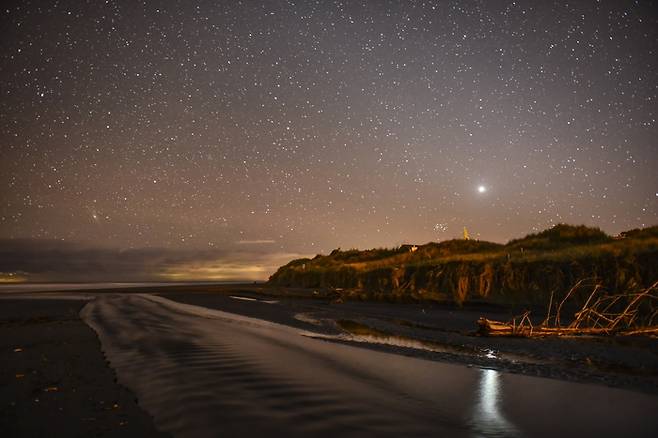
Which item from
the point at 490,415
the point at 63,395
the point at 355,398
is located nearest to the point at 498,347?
the point at 490,415

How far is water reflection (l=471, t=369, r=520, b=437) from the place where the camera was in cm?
511

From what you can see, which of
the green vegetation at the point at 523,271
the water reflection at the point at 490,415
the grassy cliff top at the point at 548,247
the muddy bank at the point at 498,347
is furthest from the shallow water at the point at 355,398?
the grassy cliff top at the point at 548,247

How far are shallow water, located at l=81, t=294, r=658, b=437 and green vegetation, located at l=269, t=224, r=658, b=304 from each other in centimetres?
845

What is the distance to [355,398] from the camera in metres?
6.49

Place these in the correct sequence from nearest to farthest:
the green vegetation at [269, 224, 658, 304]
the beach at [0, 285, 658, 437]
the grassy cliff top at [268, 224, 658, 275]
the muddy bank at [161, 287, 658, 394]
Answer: the beach at [0, 285, 658, 437]
the muddy bank at [161, 287, 658, 394]
the green vegetation at [269, 224, 658, 304]
the grassy cliff top at [268, 224, 658, 275]

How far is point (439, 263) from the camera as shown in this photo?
2717 cm

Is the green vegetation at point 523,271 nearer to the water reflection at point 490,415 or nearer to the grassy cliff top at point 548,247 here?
the grassy cliff top at point 548,247

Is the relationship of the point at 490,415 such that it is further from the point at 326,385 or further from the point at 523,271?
the point at 523,271

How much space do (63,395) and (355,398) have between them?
4.46 m

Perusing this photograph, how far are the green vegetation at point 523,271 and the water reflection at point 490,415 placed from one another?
344 inches

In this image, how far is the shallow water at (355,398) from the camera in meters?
5.19

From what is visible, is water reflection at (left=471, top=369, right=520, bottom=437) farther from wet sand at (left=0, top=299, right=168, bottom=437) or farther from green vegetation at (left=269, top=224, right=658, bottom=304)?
green vegetation at (left=269, top=224, right=658, bottom=304)

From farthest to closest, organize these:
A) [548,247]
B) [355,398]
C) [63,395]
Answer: [548,247], [355,398], [63,395]

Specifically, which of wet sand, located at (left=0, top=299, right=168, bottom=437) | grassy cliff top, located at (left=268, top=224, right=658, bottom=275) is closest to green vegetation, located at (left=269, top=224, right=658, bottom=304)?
grassy cliff top, located at (left=268, top=224, right=658, bottom=275)
